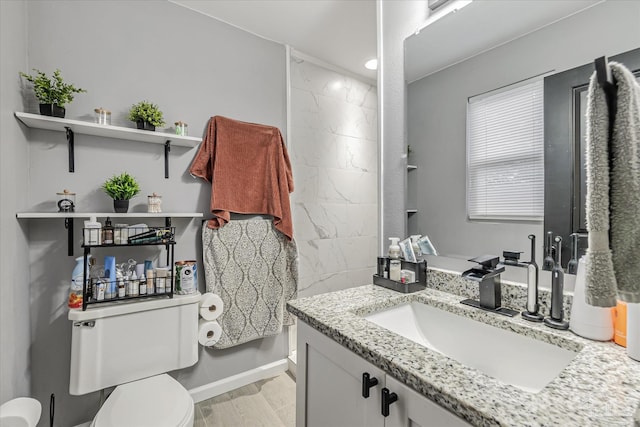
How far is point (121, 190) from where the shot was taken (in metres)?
1.47

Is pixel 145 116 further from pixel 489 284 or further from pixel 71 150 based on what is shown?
pixel 489 284

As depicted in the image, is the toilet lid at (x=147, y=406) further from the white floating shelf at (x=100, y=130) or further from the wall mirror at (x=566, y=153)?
the wall mirror at (x=566, y=153)

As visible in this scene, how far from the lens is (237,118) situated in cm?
200

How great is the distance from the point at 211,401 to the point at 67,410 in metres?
0.72

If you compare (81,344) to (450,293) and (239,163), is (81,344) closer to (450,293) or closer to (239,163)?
(239,163)

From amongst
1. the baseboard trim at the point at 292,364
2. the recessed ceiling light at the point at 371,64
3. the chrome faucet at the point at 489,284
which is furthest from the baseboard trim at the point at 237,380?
the recessed ceiling light at the point at 371,64

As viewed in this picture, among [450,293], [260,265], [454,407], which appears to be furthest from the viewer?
[260,265]

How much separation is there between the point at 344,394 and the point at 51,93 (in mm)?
1730

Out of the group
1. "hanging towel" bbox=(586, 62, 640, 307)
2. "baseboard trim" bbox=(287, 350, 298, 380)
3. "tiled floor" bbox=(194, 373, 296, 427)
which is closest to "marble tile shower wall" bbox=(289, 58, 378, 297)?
"baseboard trim" bbox=(287, 350, 298, 380)

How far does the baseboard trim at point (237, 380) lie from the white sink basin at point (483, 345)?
4.50 ft

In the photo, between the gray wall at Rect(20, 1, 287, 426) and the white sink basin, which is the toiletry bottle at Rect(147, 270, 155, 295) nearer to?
the gray wall at Rect(20, 1, 287, 426)

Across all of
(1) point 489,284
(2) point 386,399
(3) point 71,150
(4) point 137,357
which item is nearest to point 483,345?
(1) point 489,284

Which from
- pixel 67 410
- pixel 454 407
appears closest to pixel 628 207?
pixel 454 407

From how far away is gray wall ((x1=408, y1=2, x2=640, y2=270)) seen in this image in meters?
0.84
